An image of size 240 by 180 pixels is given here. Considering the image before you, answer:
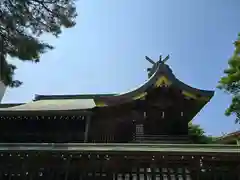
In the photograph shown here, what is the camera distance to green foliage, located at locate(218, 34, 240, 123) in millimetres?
16812

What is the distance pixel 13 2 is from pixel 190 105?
852 cm

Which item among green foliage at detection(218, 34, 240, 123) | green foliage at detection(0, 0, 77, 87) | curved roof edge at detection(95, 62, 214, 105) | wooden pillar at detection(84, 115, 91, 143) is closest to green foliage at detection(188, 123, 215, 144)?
green foliage at detection(218, 34, 240, 123)

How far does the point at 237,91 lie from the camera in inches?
680

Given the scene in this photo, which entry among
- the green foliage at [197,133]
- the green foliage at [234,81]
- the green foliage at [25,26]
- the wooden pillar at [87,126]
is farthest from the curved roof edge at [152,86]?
the green foliage at [197,133]

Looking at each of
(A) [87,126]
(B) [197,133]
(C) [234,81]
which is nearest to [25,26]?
(A) [87,126]

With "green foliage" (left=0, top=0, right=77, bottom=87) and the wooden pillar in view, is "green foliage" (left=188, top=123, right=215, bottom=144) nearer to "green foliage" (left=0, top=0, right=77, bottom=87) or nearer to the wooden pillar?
the wooden pillar

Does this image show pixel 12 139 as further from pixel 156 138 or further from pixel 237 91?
pixel 237 91

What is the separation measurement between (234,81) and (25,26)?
48.4ft

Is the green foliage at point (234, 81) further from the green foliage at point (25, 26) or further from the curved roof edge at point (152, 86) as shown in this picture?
the green foliage at point (25, 26)

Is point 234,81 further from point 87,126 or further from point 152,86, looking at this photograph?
point 87,126

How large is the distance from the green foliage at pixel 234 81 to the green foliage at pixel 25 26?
1276 cm

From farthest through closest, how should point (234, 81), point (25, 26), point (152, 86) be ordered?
1. point (234, 81)
2. point (152, 86)
3. point (25, 26)

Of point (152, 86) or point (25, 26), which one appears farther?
point (152, 86)

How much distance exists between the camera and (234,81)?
674 inches
